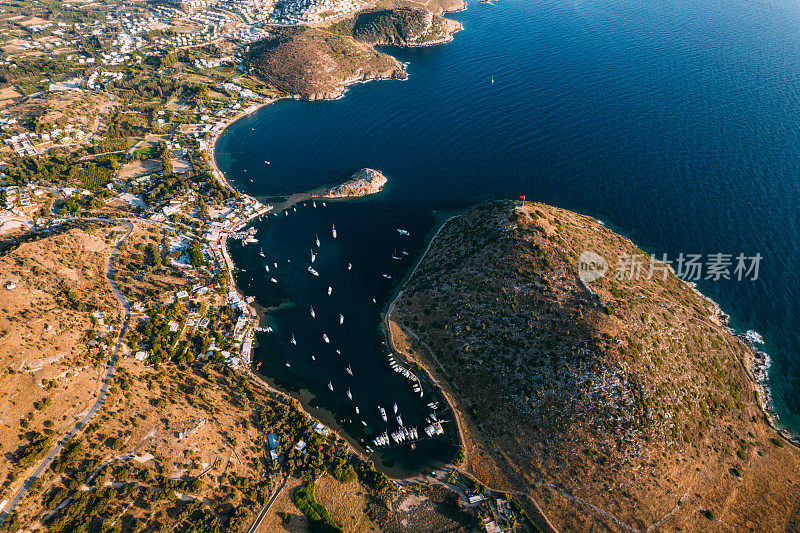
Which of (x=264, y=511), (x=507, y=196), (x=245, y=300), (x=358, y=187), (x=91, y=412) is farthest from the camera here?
(x=358, y=187)

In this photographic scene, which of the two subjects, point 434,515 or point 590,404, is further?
point 590,404

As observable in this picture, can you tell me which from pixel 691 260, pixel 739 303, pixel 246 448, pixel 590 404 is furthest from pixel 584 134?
pixel 246 448

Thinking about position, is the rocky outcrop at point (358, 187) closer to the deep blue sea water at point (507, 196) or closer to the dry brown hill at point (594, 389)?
the deep blue sea water at point (507, 196)

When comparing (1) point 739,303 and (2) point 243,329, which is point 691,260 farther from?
(2) point 243,329

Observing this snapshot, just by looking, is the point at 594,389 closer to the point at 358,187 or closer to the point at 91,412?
the point at 91,412

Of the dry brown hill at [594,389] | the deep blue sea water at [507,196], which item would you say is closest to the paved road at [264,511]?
the deep blue sea water at [507,196]

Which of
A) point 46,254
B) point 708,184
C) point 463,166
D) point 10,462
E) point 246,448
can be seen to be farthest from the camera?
point 463,166

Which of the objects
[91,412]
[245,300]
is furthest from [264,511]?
[245,300]
